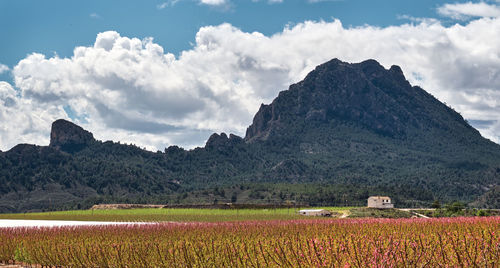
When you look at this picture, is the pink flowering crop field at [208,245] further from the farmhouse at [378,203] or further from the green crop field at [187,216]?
the farmhouse at [378,203]

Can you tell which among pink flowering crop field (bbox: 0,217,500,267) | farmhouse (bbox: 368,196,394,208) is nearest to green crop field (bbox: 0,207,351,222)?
farmhouse (bbox: 368,196,394,208)

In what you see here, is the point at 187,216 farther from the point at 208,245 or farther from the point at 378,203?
the point at 208,245

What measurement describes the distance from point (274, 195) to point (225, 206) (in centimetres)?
4665

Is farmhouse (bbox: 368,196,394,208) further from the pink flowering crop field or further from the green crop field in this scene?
the pink flowering crop field

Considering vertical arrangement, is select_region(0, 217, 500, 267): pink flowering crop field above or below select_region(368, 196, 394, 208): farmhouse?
below

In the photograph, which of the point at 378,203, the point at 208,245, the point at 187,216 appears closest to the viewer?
the point at 208,245

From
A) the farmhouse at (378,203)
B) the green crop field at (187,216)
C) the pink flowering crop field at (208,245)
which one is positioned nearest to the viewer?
the pink flowering crop field at (208,245)

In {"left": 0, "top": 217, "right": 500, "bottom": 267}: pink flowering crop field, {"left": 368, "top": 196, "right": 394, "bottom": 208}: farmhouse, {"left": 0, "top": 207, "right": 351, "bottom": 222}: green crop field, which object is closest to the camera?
{"left": 0, "top": 217, "right": 500, "bottom": 267}: pink flowering crop field

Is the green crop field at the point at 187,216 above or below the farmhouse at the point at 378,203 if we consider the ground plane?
below

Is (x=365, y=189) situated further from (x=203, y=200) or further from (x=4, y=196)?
(x=4, y=196)

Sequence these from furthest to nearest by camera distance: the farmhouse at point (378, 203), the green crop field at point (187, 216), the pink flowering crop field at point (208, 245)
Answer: the farmhouse at point (378, 203) < the green crop field at point (187, 216) < the pink flowering crop field at point (208, 245)

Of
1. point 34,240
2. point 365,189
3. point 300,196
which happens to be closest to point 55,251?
point 34,240

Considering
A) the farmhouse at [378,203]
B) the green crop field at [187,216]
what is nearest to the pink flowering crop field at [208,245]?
the green crop field at [187,216]

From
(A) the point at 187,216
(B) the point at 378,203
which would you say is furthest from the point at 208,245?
(B) the point at 378,203
